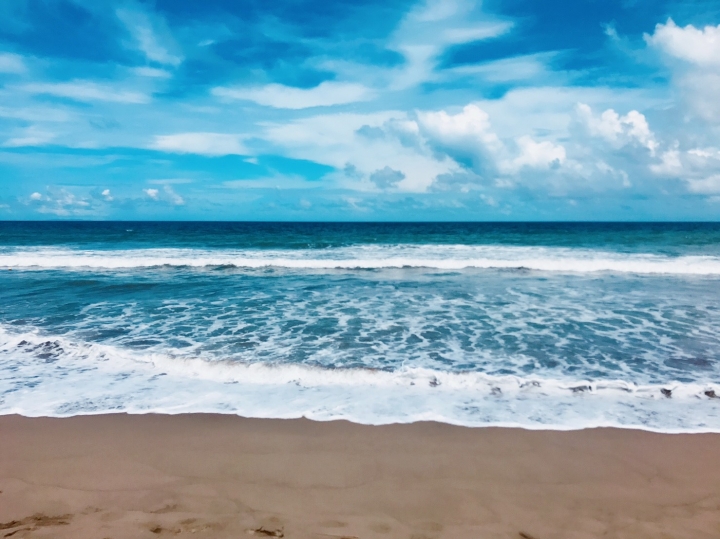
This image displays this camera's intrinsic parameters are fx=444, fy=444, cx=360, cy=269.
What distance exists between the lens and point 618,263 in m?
19.3

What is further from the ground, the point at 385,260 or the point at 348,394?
the point at 385,260

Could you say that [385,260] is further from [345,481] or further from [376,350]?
[345,481]

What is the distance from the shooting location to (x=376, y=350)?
23.4ft

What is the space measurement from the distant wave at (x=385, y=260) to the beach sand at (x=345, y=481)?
14860 mm

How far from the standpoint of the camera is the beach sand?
124 inches

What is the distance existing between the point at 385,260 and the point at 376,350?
1397cm

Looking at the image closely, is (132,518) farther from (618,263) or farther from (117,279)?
(618,263)

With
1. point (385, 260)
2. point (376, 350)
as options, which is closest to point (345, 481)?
point (376, 350)

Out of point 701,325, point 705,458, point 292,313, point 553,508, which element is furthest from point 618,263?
point 553,508

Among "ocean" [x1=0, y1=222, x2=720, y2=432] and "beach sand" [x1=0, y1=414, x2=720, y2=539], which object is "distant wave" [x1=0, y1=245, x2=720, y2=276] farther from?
"beach sand" [x1=0, y1=414, x2=720, y2=539]

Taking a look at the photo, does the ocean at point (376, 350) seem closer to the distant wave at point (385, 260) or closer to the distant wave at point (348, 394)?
the distant wave at point (348, 394)

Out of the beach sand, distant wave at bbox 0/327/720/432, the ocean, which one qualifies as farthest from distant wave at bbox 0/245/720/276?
the beach sand

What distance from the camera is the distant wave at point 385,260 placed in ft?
61.8

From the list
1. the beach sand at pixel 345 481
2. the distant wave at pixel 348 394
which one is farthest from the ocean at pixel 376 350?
the beach sand at pixel 345 481
